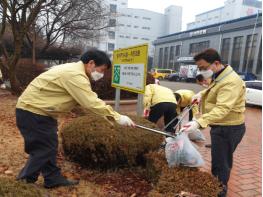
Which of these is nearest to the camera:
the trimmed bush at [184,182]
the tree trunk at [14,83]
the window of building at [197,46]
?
the trimmed bush at [184,182]

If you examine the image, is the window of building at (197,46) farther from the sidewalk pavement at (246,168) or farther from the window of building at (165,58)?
the sidewalk pavement at (246,168)

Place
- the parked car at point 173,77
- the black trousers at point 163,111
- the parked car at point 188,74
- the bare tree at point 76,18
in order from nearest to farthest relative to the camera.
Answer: the black trousers at point 163,111, the bare tree at point 76,18, the parked car at point 188,74, the parked car at point 173,77

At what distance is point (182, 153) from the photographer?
3096mm

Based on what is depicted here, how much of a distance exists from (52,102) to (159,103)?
2.66 metres

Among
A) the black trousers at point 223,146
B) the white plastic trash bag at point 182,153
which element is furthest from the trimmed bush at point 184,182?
the black trousers at point 223,146

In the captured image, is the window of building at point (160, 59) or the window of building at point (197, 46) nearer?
the window of building at point (197, 46)

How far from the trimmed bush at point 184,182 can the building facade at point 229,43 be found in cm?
3834

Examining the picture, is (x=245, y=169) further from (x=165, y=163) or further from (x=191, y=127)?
(x=191, y=127)

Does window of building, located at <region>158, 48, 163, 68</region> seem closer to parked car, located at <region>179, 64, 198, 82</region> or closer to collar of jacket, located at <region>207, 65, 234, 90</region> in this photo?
parked car, located at <region>179, 64, 198, 82</region>

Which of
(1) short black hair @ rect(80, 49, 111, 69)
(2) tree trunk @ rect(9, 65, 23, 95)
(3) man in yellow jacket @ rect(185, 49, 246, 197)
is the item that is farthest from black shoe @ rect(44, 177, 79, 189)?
(2) tree trunk @ rect(9, 65, 23, 95)

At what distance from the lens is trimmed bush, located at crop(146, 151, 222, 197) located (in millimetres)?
2748

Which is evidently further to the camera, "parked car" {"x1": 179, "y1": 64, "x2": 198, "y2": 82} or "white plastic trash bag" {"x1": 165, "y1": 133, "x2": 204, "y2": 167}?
"parked car" {"x1": 179, "y1": 64, "x2": 198, "y2": 82}

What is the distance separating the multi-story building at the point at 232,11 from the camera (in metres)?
70.4

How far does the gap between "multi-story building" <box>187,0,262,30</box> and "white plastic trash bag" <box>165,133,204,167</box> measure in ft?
234
